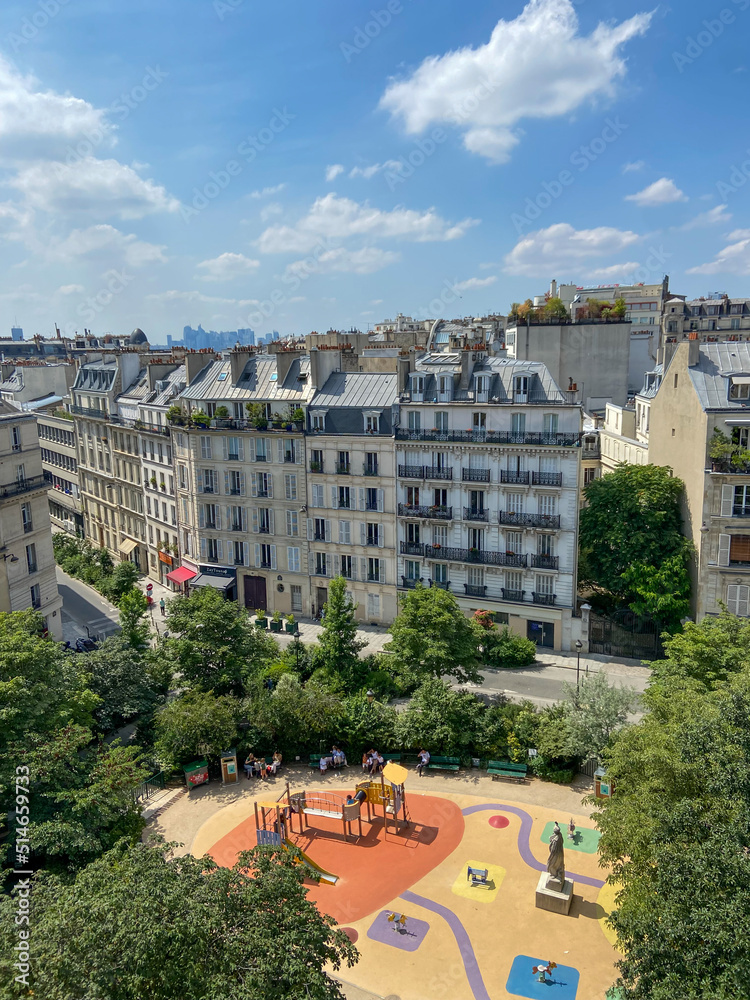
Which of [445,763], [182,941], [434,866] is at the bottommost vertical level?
[434,866]

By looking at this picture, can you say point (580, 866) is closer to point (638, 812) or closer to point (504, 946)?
point (504, 946)

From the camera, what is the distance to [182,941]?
44.3ft

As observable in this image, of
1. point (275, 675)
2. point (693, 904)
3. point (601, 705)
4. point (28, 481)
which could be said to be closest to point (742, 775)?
point (693, 904)

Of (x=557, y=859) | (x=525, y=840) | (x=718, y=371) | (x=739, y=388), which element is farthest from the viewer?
(x=718, y=371)

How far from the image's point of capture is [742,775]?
53.5ft

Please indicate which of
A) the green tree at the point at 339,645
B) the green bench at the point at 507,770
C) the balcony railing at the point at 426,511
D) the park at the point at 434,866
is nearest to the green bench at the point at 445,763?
the park at the point at 434,866

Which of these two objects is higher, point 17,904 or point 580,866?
point 17,904

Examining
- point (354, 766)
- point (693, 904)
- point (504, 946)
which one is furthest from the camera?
point (354, 766)

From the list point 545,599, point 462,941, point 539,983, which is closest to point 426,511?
point 545,599

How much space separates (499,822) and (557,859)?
5.07 meters

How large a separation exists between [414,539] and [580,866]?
1013 inches

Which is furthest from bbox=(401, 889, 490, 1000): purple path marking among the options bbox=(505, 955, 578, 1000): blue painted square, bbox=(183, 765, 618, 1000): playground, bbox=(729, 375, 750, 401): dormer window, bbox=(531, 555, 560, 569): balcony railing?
bbox=(729, 375, 750, 401): dormer window

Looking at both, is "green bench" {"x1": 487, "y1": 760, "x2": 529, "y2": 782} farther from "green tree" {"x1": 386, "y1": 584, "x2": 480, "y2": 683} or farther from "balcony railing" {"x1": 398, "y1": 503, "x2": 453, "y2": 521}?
"balcony railing" {"x1": 398, "y1": 503, "x2": 453, "y2": 521}

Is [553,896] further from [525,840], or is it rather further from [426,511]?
[426,511]
